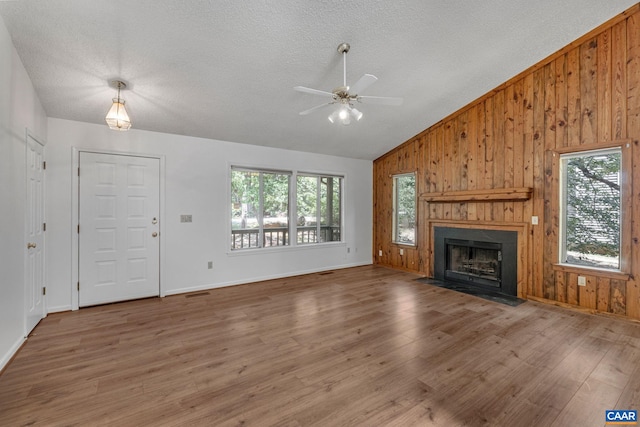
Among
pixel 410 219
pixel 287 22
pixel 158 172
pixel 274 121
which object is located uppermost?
pixel 287 22

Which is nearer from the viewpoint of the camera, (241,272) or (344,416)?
(344,416)

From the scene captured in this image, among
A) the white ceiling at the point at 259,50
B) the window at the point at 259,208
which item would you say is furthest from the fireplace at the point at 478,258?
the window at the point at 259,208

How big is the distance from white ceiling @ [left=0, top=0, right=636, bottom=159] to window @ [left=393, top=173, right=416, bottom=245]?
202 cm

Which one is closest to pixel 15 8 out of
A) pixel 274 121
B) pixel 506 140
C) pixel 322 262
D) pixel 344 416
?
pixel 274 121

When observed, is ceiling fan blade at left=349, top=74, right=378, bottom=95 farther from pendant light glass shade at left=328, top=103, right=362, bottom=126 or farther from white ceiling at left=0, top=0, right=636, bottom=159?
white ceiling at left=0, top=0, right=636, bottom=159

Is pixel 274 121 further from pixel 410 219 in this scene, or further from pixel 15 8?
pixel 410 219

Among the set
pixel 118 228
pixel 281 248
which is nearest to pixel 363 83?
pixel 281 248

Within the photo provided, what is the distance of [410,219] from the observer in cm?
604

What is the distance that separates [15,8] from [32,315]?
117 inches

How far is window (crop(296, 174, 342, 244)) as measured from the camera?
5.83m

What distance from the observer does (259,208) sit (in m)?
5.25

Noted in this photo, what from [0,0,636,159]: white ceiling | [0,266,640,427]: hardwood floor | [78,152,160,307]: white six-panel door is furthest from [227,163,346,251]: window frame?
[0,266,640,427]: hardwood floor

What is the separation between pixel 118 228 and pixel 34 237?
94cm

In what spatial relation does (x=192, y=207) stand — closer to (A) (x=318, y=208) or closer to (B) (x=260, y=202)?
(B) (x=260, y=202)
